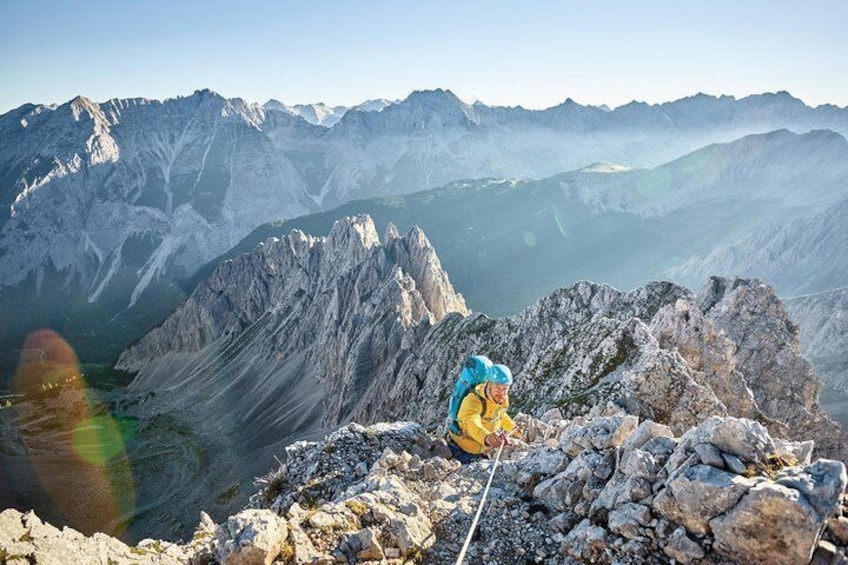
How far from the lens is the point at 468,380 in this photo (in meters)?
20.4

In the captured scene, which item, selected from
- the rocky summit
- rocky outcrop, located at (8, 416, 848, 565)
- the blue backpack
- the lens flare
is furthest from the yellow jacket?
the lens flare

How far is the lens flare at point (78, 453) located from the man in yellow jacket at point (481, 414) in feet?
244

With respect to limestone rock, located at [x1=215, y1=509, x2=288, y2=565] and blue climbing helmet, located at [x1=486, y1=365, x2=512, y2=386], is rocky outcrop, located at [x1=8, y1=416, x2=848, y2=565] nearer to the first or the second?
limestone rock, located at [x1=215, y1=509, x2=288, y2=565]

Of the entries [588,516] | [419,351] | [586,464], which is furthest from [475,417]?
[419,351]

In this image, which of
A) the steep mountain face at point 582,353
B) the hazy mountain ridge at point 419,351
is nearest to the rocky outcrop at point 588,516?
the steep mountain face at point 582,353

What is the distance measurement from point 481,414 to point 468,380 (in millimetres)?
1446

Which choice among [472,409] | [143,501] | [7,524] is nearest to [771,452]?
[472,409]

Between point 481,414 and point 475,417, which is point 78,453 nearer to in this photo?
point 481,414

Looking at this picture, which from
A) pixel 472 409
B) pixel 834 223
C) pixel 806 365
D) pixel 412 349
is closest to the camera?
pixel 472 409

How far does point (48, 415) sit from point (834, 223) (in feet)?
840

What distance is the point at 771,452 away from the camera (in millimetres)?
10023

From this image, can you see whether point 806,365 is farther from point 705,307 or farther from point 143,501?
point 143,501

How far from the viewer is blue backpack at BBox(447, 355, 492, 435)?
65.0 feet

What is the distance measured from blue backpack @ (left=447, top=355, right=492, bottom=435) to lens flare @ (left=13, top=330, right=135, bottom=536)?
241ft
